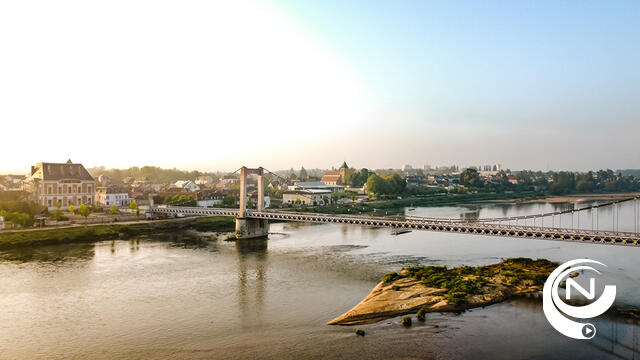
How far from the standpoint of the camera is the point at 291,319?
703 inches

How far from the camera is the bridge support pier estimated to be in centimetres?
3974

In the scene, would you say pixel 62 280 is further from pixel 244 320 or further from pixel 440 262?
pixel 440 262

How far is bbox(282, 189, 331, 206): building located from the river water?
31027mm

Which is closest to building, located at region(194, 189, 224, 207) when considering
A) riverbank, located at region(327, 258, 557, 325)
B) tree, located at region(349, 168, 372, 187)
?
tree, located at region(349, 168, 372, 187)

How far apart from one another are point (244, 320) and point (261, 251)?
15.8 meters

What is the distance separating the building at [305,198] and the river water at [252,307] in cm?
3103

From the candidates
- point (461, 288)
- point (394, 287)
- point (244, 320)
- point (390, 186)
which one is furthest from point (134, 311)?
point (390, 186)

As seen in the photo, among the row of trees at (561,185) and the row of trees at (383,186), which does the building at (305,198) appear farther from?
the row of trees at (561,185)

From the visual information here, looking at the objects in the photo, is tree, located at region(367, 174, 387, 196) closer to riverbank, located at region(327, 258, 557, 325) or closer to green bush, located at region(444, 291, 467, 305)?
riverbank, located at region(327, 258, 557, 325)

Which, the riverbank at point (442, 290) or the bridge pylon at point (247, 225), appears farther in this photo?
the bridge pylon at point (247, 225)

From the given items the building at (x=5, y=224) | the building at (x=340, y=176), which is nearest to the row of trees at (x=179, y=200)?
the building at (x=5, y=224)

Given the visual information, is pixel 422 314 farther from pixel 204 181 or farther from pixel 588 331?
pixel 204 181

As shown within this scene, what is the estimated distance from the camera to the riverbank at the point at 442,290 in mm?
18156

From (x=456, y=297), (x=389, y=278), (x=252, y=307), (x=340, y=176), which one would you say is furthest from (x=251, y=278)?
(x=340, y=176)
